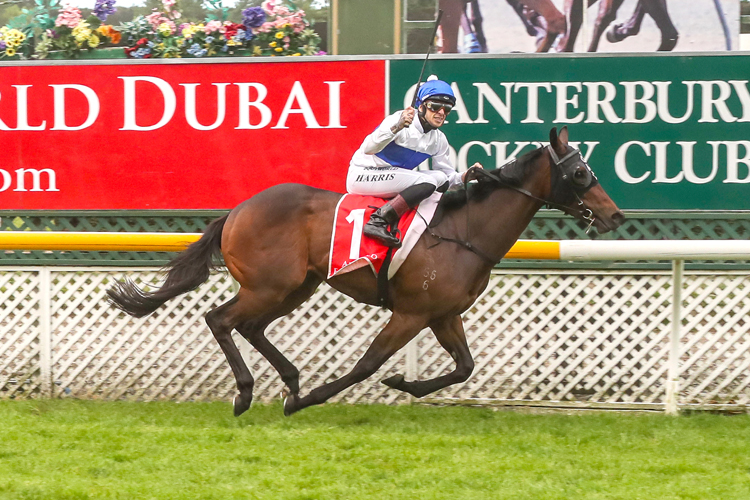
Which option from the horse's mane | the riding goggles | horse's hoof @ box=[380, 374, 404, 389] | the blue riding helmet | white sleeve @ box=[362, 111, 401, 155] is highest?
the blue riding helmet

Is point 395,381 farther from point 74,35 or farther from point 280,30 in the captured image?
point 74,35

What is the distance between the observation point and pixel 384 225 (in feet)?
16.5

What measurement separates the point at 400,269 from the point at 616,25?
103 inches

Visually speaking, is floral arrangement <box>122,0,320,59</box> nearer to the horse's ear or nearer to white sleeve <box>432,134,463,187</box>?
white sleeve <box>432,134,463,187</box>

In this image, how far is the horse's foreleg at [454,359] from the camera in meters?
5.26

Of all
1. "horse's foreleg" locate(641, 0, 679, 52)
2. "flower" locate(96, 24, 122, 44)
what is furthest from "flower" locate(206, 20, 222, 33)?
"horse's foreleg" locate(641, 0, 679, 52)

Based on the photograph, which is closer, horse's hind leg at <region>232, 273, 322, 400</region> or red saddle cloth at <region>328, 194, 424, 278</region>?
red saddle cloth at <region>328, 194, 424, 278</region>

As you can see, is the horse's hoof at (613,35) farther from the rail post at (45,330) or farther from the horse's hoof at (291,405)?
the rail post at (45,330)

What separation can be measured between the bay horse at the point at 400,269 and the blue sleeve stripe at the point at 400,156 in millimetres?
293

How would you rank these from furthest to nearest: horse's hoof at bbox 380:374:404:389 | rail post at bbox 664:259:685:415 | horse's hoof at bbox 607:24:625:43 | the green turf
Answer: horse's hoof at bbox 607:24:625:43, rail post at bbox 664:259:685:415, horse's hoof at bbox 380:374:404:389, the green turf

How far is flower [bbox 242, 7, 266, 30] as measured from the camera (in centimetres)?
638

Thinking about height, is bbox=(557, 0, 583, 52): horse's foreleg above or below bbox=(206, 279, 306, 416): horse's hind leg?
above

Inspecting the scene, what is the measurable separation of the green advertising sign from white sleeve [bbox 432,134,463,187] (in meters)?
0.63

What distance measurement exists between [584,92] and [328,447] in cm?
282
